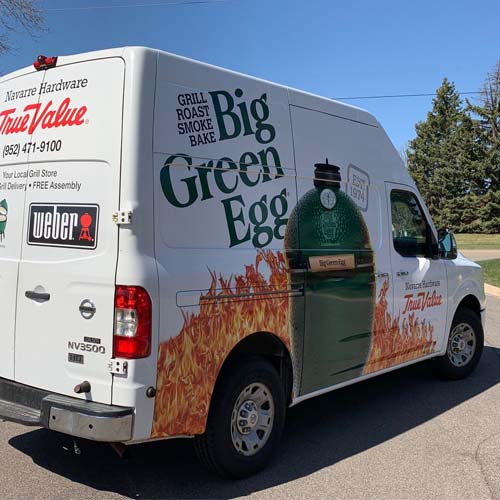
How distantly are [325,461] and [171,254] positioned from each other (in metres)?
2.04

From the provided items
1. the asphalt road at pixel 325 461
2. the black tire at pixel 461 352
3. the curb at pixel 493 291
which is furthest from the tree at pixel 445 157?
the asphalt road at pixel 325 461

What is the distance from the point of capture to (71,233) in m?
3.68

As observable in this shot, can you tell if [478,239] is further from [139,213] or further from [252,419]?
[139,213]

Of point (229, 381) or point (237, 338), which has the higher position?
point (237, 338)

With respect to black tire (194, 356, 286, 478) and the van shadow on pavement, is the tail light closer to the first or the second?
black tire (194, 356, 286, 478)

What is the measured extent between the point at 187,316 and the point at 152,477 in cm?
129

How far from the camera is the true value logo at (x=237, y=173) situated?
371cm

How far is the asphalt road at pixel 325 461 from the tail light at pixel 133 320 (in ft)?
3.50

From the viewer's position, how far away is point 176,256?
3.57 metres

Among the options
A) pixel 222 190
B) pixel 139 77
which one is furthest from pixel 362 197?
pixel 139 77

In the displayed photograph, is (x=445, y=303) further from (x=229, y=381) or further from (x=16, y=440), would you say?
(x=16, y=440)

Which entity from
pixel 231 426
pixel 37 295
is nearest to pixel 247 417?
pixel 231 426

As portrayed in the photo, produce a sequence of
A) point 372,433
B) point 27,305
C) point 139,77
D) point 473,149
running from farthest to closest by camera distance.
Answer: point 473,149
point 372,433
point 27,305
point 139,77

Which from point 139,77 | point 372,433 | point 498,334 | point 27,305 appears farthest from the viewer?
point 498,334
